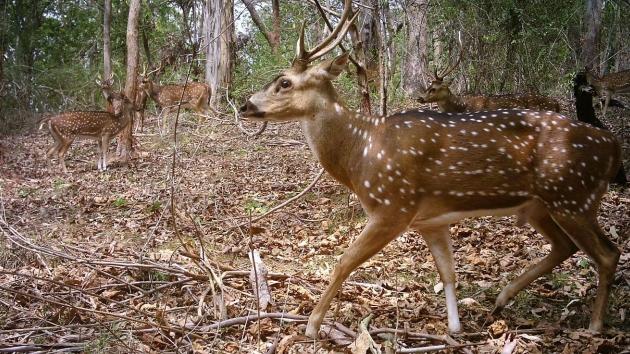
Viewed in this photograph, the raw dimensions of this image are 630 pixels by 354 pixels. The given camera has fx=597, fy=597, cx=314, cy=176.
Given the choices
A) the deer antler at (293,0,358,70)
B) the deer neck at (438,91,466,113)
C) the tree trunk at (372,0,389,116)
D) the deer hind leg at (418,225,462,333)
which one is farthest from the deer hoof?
the deer neck at (438,91,466,113)

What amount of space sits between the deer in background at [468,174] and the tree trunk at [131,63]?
8553 mm

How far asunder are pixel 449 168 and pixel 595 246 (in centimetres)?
116

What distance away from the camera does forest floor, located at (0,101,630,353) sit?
4.17 meters

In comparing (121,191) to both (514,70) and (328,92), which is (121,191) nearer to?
(328,92)

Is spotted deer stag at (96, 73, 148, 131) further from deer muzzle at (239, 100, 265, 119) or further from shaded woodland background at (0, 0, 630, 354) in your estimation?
deer muzzle at (239, 100, 265, 119)

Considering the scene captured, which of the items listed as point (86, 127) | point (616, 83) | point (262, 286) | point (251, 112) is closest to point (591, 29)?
point (616, 83)

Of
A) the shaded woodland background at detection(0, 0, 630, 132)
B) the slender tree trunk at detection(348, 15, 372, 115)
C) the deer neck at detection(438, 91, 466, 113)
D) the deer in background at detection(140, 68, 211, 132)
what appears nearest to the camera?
the slender tree trunk at detection(348, 15, 372, 115)

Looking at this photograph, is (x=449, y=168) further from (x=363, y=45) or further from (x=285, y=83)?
(x=363, y=45)

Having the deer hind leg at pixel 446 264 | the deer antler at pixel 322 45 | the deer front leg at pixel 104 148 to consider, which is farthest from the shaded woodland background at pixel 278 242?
the deer antler at pixel 322 45

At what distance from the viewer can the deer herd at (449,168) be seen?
4238 millimetres

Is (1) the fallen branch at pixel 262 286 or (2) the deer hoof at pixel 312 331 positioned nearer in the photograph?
(2) the deer hoof at pixel 312 331

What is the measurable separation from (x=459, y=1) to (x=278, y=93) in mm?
9242

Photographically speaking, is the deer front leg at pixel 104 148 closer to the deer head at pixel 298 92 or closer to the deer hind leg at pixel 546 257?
the deer head at pixel 298 92

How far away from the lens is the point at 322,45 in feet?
16.1
